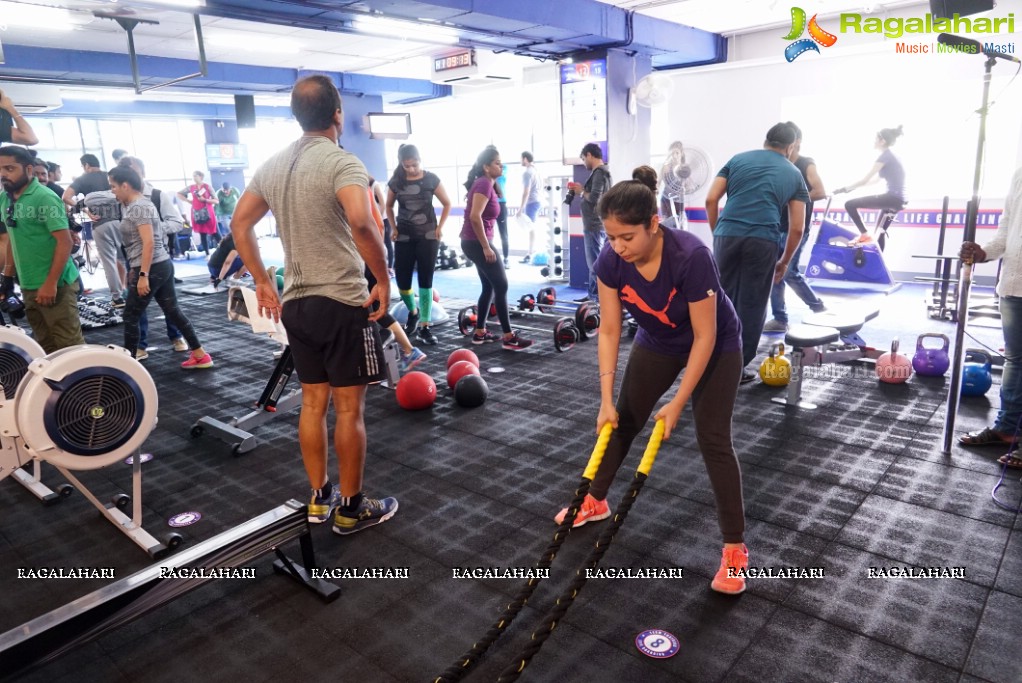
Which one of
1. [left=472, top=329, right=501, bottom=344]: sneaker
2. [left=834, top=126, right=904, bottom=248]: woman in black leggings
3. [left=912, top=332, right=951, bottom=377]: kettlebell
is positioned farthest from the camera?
[left=834, top=126, right=904, bottom=248]: woman in black leggings

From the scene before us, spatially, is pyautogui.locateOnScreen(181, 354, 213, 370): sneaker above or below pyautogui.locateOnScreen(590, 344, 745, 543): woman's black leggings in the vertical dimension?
below

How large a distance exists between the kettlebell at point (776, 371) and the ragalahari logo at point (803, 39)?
5.05 meters

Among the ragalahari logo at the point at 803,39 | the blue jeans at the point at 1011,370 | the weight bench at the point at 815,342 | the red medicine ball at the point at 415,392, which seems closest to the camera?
the blue jeans at the point at 1011,370

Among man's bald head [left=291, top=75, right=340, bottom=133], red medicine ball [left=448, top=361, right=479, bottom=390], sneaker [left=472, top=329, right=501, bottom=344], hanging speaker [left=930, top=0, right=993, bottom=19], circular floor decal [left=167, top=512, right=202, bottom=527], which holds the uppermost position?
hanging speaker [left=930, top=0, right=993, bottom=19]

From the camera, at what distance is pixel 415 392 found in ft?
13.2

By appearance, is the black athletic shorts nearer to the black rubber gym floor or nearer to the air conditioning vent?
the black rubber gym floor

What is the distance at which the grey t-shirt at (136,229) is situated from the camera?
14.4 feet

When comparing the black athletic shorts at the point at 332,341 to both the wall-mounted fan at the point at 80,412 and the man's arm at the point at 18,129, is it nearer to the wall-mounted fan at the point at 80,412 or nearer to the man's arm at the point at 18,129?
the wall-mounted fan at the point at 80,412

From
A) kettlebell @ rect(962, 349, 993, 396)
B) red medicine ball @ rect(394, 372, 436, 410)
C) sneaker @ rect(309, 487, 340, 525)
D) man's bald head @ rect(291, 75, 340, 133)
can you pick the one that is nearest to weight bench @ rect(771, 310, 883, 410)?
kettlebell @ rect(962, 349, 993, 396)

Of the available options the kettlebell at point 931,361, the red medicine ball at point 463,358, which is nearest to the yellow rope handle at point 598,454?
the red medicine ball at point 463,358

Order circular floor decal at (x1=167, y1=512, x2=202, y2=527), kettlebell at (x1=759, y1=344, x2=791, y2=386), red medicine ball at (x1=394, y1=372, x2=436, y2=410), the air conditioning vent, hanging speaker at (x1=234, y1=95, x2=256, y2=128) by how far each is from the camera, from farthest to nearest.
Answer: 1. hanging speaker at (x1=234, y1=95, x2=256, y2=128)
2. the air conditioning vent
3. kettlebell at (x1=759, y1=344, x2=791, y2=386)
4. red medicine ball at (x1=394, y1=372, x2=436, y2=410)
5. circular floor decal at (x1=167, y1=512, x2=202, y2=527)

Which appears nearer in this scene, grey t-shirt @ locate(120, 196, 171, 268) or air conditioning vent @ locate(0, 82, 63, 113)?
grey t-shirt @ locate(120, 196, 171, 268)

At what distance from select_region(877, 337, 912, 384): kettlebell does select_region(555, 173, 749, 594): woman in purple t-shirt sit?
257 cm

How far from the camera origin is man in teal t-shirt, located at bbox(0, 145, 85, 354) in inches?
131
